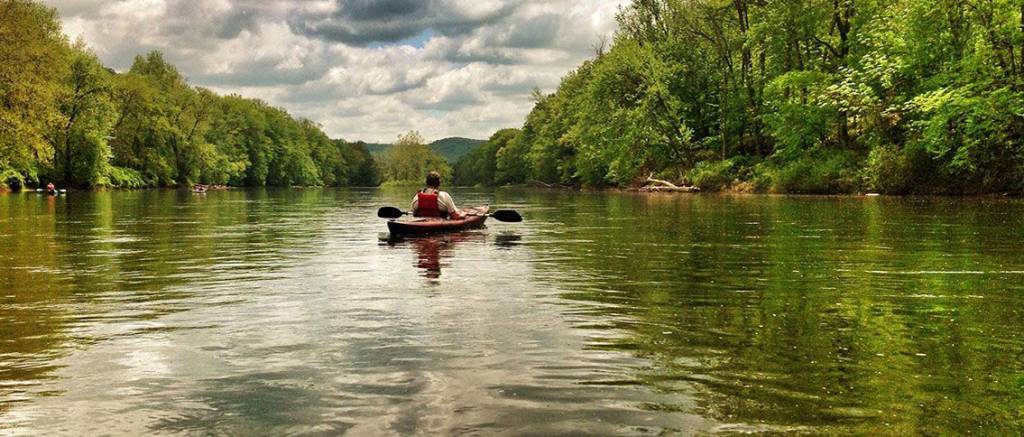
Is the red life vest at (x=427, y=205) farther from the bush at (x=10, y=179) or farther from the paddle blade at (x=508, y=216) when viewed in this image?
the bush at (x=10, y=179)

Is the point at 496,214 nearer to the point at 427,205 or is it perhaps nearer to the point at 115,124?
the point at 427,205

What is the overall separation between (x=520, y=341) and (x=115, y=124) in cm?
9118

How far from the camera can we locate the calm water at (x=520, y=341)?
502 centimetres

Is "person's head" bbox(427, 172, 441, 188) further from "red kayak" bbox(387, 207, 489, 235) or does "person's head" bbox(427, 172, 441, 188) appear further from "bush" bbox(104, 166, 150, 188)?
"bush" bbox(104, 166, 150, 188)

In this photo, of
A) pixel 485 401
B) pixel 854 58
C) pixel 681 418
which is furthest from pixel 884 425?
pixel 854 58

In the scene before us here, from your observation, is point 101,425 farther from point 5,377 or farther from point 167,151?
point 167,151

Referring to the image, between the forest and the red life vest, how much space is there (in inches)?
815

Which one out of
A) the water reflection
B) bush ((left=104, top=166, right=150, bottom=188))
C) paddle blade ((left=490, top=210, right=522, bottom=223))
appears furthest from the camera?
bush ((left=104, top=166, right=150, bottom=188))

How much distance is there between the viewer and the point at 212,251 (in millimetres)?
17141

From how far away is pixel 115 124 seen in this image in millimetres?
86875

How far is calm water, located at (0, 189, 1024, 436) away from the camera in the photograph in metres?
5.02

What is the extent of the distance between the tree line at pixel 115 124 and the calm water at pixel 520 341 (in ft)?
146

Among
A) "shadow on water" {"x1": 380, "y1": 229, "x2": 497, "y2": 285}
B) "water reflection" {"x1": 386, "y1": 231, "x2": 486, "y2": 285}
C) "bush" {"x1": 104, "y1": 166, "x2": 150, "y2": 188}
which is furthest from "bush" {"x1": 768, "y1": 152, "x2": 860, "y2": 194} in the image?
"bush" {"x1": 104, "y1": 166, "x2": 150, "y2": 188}

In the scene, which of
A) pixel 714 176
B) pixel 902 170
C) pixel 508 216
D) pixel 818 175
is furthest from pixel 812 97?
pixel 508 216
